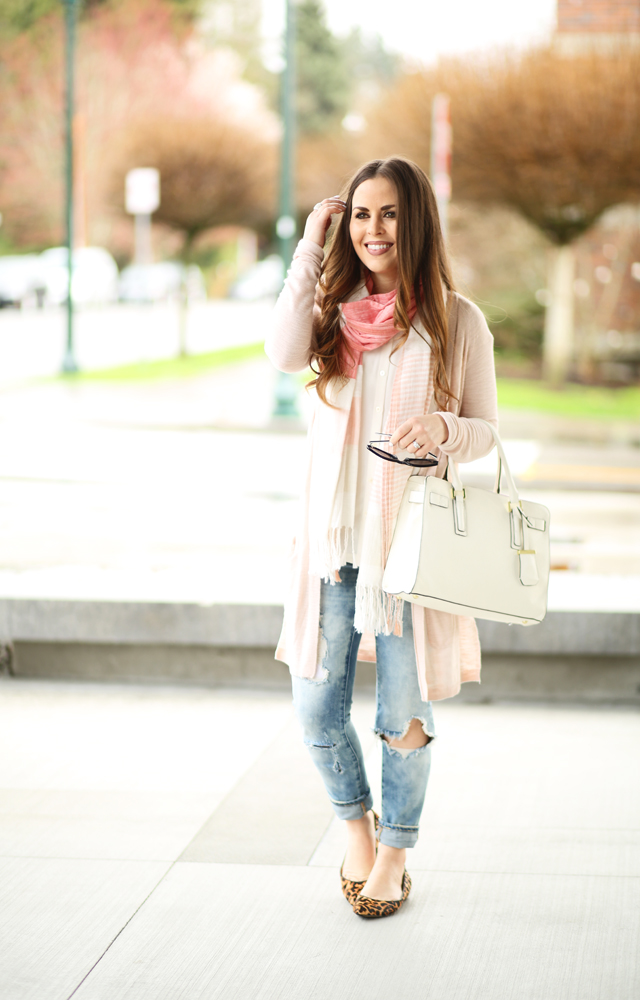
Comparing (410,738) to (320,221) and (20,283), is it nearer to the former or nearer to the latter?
Answer: (320,221)

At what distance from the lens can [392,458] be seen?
2.67 meters

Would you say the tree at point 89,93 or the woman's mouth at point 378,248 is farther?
the tree at point 89,93

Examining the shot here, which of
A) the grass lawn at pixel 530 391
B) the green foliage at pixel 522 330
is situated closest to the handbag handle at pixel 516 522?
the grass lawn at pixel 530 391

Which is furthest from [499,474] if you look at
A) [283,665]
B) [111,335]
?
[111,335]

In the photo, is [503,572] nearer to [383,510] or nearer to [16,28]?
[383,510]

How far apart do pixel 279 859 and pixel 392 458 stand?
46.8 inches

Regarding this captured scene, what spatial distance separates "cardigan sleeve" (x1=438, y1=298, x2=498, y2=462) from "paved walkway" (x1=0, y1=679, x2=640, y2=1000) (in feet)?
3.66

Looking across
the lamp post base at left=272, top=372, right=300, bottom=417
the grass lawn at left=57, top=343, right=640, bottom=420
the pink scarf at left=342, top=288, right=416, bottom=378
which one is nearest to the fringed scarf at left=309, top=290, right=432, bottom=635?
the pink scarf at left=342, top=288, right=416, bottom=378

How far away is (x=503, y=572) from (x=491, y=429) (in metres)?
0.34

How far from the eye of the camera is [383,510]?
2697 millimetres

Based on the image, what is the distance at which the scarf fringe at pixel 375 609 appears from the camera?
2701 mm

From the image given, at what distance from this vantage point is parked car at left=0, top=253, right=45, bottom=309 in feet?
113

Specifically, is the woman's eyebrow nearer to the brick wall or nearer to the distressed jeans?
the distressed jeans

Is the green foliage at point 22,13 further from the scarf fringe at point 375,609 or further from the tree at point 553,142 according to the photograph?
the scarf fringe at point 375,609
